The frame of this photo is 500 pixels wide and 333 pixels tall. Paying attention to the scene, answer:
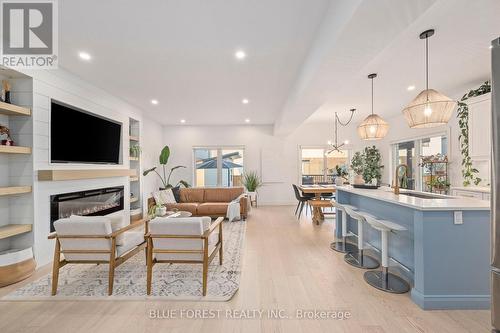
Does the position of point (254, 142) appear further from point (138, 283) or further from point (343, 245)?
point (138, 283)

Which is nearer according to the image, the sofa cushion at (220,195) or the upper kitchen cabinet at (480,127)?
the upper kitchen cabinet at (480,127)

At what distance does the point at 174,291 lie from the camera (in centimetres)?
250

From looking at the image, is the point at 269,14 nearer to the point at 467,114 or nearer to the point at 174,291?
the point at 174,291

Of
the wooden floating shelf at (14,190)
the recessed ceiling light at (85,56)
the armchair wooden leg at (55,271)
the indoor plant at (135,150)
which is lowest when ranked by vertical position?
the armchair wooden leg at (55,271)

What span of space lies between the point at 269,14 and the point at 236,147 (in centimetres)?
603

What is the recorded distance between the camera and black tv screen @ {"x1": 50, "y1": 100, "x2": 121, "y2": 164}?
3480mm

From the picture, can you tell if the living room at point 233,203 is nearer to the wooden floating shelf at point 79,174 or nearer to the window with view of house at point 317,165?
the wooden floating shelf at point 79,174

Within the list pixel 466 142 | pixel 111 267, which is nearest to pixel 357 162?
pixel 466 142

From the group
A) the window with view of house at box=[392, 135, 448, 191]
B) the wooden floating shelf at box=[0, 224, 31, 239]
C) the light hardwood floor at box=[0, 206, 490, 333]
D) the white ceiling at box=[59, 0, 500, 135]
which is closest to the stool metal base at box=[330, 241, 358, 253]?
the light hardwood floor at box=[0, 206, 490, 333]

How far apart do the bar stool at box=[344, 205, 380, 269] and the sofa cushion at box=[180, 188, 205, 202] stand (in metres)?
3.98

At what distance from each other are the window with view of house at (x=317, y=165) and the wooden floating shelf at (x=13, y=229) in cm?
730

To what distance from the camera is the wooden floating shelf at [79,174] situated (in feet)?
10.4

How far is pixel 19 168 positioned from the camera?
3.09 meters

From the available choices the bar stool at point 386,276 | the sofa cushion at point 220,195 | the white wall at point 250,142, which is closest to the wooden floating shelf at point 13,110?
the sofa cushion at point 220,195
